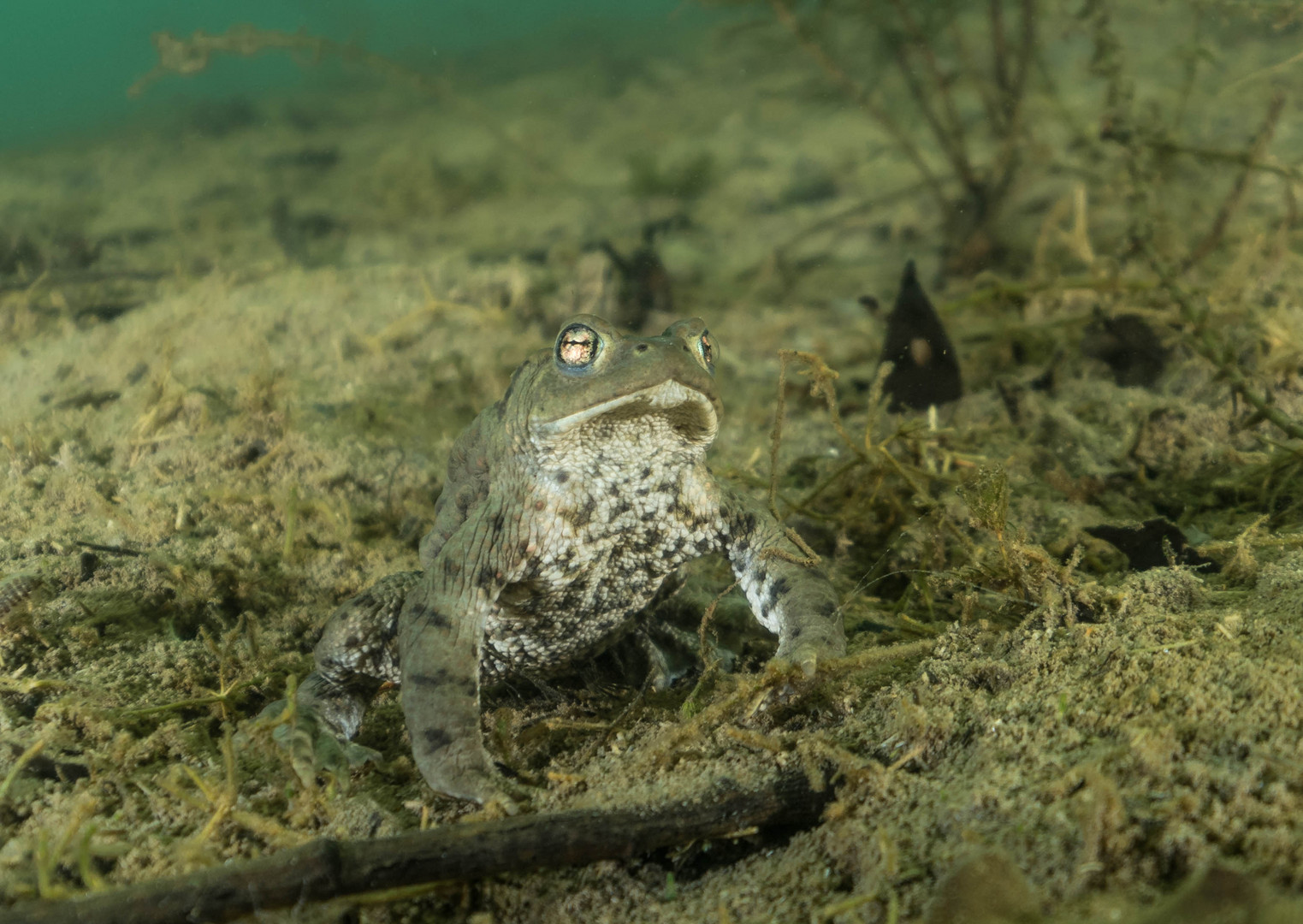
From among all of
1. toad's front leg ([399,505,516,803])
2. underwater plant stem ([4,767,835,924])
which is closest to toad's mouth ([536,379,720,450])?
toad's front leg ([399,505,516,803])

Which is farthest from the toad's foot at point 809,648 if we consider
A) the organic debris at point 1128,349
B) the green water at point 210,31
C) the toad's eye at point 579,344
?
the green water at point 210,31

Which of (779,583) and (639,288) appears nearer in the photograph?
(779,583)

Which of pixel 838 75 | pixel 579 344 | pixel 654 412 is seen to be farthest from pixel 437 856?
pixel 838 75

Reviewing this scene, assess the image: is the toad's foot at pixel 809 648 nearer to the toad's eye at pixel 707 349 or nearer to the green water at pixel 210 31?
the toad's eye at pixel 707 349

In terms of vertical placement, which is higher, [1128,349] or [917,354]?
[917,354]

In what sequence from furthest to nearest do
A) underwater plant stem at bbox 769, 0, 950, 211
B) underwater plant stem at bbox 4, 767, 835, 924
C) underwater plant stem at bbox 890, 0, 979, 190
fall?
underwater plant stem at bbox 890, 0, 979, 190 → underwater plant stem at bbox 769, 0, 950, 211 → underwater plant stem at bbox 4, 767, 835, 924

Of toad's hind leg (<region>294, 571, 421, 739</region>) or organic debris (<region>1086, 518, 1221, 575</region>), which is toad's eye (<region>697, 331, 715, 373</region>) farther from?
organic debris (<region>1086, 518, 1221, 575</region>)

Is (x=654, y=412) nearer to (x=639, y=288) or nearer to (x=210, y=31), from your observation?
(x=639, y=288)
